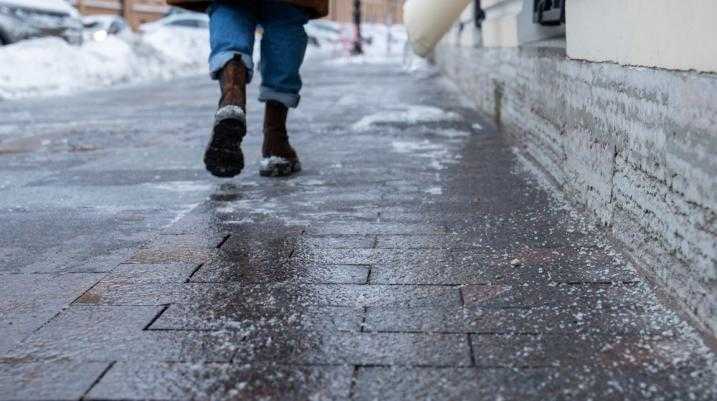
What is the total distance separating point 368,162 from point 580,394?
2952 mm

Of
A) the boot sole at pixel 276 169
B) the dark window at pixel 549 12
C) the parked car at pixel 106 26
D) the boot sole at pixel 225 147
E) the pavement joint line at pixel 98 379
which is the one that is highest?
the parked car at pixel 106 26

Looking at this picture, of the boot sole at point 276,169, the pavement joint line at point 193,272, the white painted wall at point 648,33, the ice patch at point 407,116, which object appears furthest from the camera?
the ice patch at point 407,116

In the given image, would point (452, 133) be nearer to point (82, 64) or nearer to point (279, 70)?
point (279, 70)

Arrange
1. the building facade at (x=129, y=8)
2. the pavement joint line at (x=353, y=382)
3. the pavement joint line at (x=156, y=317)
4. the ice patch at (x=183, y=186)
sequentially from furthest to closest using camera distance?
1. the building facade at (x=129, y=8)
2. the ice patch at (x=183, y=186)
3. the pavement joint line at (x=156, y=317)
4. the pavement joint line at (x=353, y=382)

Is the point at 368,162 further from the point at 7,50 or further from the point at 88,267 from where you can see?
the point at 7,50

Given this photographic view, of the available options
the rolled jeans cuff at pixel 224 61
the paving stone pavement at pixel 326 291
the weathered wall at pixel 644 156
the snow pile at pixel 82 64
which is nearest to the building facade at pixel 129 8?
the snow pile at pixel 82 64

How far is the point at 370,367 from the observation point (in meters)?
1.67

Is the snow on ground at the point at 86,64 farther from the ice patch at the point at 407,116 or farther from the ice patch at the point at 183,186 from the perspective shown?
the ice patch at the point at 183,186

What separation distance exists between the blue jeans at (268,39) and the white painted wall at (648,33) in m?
1.37

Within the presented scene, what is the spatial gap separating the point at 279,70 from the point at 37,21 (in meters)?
10.6

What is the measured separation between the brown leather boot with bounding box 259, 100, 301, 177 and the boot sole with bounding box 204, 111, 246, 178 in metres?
0.55

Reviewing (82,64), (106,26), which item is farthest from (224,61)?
(106,26)

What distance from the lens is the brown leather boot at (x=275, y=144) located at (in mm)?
3957

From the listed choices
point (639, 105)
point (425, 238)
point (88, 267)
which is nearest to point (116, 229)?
point (88, 267)
